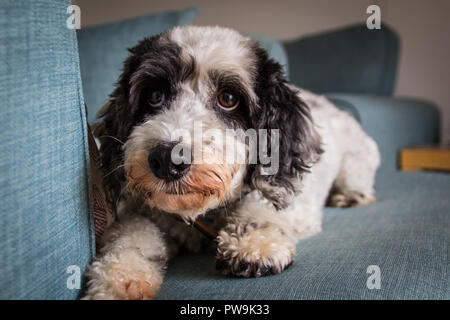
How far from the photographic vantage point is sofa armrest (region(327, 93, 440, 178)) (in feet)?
8.63

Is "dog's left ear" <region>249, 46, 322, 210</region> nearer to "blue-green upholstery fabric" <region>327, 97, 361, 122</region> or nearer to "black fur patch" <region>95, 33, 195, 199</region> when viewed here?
"black fur patch" <region>95, 33, 195, 199</region>

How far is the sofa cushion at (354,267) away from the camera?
2.92 ft

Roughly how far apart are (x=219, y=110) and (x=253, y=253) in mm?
481

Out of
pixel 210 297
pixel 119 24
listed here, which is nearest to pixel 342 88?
pixel 119 24

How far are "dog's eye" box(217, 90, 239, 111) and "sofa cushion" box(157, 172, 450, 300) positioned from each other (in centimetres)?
50

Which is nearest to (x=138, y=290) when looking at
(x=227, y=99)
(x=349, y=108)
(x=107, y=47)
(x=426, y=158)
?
(x=227, y=99)

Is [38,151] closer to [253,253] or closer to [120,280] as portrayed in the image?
[120,280]

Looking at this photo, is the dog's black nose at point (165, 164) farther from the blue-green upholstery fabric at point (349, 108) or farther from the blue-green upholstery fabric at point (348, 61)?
the blue-green upholstery fabric at point (348, 61)

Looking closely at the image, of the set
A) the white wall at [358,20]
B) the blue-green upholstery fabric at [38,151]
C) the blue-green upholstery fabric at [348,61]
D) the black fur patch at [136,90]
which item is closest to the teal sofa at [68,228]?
the blue-green upholstery fabric at [38,151]

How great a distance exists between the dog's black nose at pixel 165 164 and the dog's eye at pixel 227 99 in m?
0.35

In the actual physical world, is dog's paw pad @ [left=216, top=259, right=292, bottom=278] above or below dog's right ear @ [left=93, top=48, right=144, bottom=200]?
below

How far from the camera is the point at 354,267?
3.33 feet

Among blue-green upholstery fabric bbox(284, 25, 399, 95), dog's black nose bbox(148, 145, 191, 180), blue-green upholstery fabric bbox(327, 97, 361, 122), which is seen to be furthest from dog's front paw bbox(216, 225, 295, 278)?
blue-green upholstery fabric bbox(284, 25, 399, 95)

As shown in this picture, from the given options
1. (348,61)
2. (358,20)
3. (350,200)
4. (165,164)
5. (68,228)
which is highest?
(358,20)
